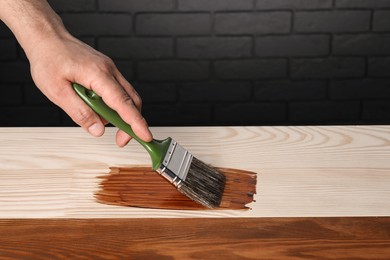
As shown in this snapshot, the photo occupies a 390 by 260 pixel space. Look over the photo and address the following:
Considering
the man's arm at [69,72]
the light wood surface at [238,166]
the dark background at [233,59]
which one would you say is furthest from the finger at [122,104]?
the dark background at [233,59]

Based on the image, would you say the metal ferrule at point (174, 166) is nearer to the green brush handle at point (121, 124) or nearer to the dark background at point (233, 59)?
the green brush handle at point (121, 124)

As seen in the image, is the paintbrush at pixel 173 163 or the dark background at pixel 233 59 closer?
the paintbrush at pixel 173 163

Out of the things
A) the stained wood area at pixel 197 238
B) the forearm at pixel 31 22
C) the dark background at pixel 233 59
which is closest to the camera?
the stained wood area at pixel 197 238

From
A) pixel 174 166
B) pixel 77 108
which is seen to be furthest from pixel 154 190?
pixel 77 108

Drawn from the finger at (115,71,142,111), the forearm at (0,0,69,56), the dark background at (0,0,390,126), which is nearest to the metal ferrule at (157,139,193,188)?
the finger at (115,71,142,111)

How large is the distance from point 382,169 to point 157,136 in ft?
1.28

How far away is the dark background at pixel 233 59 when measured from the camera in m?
2.00

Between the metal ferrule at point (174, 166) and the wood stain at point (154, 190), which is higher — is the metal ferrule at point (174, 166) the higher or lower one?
the higher one

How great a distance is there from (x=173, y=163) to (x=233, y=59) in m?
1.26

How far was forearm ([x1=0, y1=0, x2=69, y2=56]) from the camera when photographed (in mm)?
935

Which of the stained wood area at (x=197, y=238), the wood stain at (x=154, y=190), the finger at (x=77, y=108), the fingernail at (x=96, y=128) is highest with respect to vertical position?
the finger at (x=77, y=108)

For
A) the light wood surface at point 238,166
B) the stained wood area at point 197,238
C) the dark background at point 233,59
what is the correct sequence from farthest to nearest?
the dark background at point 233,59
the light wood surface at point 238,166
the stained wood area at point 197,238

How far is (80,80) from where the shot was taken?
34.7 inches

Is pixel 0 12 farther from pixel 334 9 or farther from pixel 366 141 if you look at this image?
pixel 334 9
